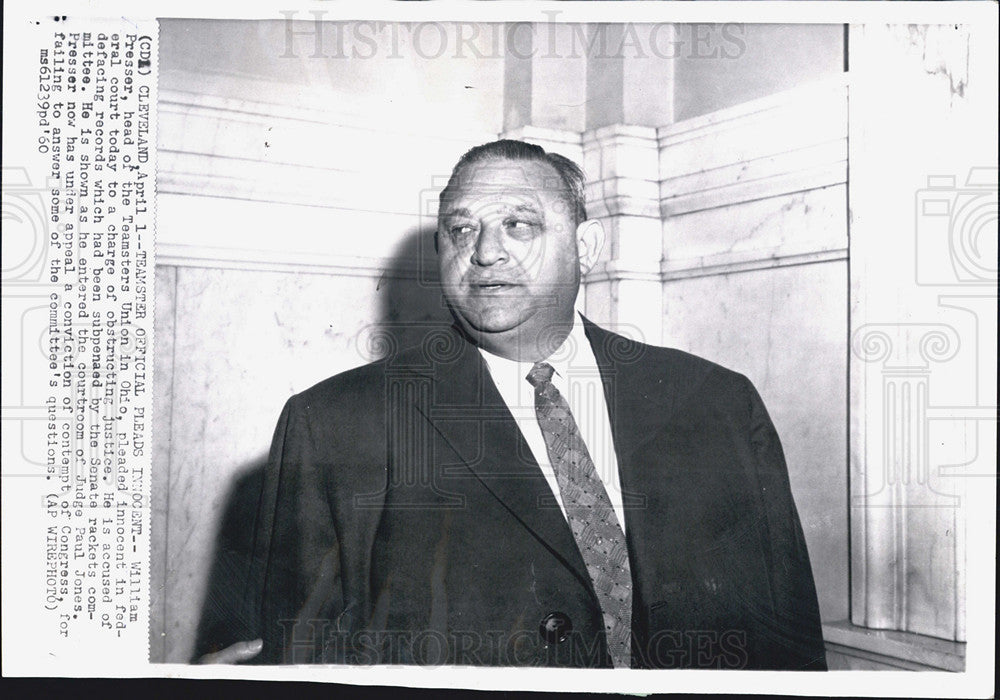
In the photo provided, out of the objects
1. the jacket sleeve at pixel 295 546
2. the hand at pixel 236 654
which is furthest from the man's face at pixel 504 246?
the hand at pixel 236 654

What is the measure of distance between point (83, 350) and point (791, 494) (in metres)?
1.16

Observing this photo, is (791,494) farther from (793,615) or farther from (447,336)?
(447,336)

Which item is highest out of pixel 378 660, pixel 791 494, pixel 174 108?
pixel 174 108

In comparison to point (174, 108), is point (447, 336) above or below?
below

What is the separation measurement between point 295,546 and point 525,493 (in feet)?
1.21

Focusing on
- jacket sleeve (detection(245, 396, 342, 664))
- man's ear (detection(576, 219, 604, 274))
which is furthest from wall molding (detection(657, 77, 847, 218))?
jacket sleeve (detection(245, 396, 342, 664))

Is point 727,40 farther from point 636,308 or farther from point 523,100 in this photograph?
point 636,308

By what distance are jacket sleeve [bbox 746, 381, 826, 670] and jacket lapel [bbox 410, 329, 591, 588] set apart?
12.2 inches

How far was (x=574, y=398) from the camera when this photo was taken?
4.16 feet

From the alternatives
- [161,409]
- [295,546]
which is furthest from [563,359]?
[161,409]

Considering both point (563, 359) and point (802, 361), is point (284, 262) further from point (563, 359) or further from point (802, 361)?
point (802, 361)

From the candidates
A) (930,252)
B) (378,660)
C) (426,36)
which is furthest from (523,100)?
(378,660)

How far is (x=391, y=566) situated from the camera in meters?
1.25

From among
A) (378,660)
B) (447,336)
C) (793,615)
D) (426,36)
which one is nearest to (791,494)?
(793,615)
